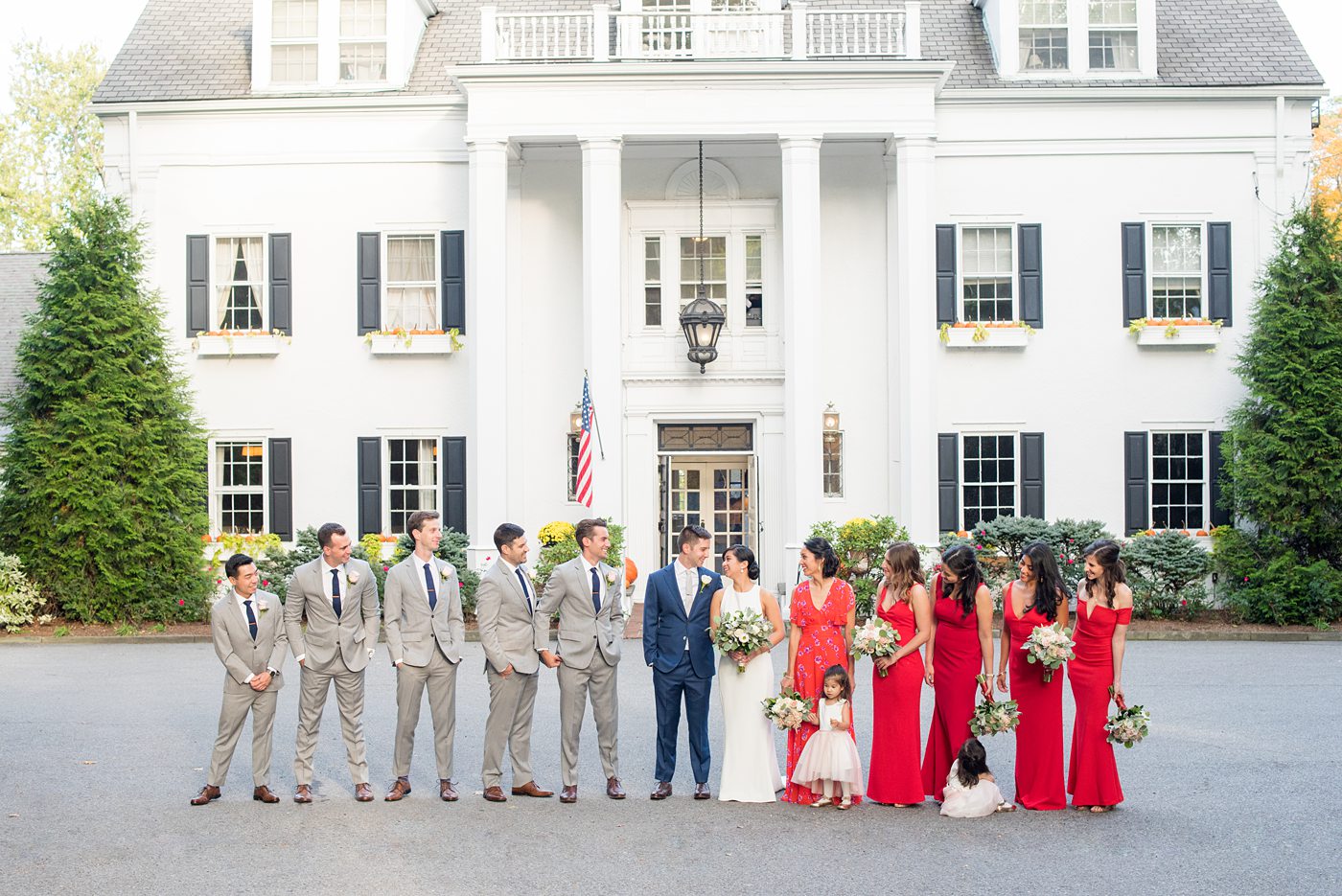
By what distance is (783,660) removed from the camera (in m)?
15.9

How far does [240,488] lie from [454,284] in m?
4.80

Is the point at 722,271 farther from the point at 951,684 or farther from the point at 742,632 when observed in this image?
the point at 951,684

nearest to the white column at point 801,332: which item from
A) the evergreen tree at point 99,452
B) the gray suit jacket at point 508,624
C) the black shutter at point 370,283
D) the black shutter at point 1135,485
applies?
the black shutter at point 1135,485

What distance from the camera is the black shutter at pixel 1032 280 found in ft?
70.2

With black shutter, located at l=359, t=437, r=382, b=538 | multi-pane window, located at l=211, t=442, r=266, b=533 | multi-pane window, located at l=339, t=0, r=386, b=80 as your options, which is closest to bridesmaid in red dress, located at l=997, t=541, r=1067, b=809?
black shutter, located at l=359, t=437, r=382, b=538

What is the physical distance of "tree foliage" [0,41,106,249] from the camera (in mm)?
35500

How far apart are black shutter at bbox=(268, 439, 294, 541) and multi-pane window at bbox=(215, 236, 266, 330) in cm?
203

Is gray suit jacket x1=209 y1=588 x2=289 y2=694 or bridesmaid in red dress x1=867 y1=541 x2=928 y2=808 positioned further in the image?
gray suit jacket x1=209 y1=588 x2=289 y2=694

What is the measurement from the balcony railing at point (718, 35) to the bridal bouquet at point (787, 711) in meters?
13.4

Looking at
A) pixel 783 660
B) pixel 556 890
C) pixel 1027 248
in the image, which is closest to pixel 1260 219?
pixel 1027 248

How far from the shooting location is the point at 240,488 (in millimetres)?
21781

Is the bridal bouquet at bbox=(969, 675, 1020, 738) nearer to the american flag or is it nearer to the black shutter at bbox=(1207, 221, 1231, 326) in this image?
the american flag

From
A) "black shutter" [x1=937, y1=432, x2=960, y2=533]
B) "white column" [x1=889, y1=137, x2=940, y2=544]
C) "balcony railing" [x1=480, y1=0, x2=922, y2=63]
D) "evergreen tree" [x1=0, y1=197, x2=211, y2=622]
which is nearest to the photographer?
"evergreen tree" [x1=0, y1=197, x2=211, y2=622]

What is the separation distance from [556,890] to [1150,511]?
1638 cm
